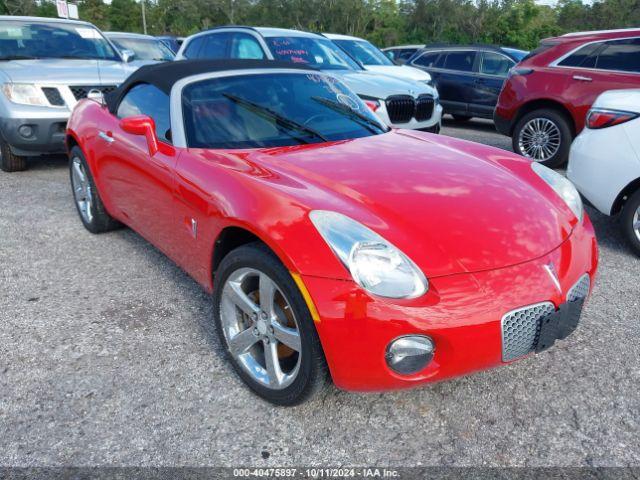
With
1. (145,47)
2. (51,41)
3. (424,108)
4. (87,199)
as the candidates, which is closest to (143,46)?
(145,47)

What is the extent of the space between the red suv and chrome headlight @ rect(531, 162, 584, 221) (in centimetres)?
424

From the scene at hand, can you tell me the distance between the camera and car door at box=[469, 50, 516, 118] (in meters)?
9.98

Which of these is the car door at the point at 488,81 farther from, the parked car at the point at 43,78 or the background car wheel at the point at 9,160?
the background car wheel at the point at 9,160

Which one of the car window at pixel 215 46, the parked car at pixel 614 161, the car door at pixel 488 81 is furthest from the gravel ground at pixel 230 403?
the car door at pixel 488 81

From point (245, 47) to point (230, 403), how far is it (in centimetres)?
620

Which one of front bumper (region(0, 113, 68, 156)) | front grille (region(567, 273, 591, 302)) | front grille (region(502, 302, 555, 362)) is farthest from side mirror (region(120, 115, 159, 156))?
front bumper (region(0, 113, 68, 156))

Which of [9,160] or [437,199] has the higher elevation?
[437,199]

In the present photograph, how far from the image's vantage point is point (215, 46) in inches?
312

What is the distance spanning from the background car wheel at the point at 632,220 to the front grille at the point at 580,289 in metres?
1.93

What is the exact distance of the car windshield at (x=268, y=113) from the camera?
299cm

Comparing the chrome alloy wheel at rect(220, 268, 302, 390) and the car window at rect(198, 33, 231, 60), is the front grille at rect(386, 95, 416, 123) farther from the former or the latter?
the chrome alloy wheel at rect(220, 268, 302, 390)

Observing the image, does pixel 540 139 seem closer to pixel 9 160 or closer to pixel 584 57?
pixel 584 57

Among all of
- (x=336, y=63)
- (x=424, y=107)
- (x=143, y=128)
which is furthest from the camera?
(x=336, y=63)

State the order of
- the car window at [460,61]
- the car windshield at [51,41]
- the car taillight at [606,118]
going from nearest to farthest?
the car taillight at [606,118] < the car windshield at [51,41] < the car window at [460,61]
